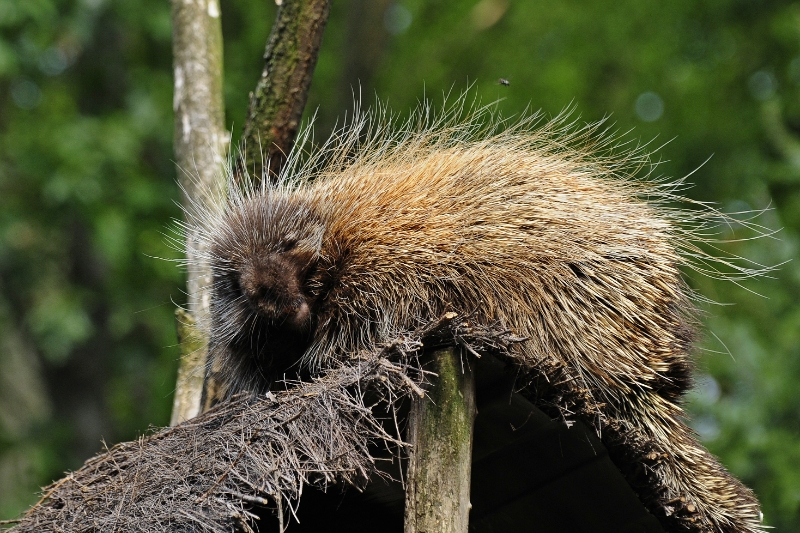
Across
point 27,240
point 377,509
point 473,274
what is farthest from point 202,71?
point 27,240

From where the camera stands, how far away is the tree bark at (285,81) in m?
3.45

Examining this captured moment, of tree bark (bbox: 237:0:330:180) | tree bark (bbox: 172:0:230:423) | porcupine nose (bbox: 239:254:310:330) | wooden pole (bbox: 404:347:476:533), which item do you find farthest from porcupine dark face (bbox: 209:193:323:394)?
wooden pole (bbox: 404:347:476:533)

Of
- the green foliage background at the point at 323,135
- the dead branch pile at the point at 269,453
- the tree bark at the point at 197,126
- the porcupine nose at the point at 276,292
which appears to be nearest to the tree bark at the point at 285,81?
the tree bark at the point at 197,126

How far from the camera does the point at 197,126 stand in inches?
146

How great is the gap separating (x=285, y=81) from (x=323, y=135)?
4304mm

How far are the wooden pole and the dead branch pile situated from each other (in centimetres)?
6

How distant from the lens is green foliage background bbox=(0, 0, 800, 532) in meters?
7.47

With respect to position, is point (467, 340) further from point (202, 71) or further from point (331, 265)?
point (202, 71)

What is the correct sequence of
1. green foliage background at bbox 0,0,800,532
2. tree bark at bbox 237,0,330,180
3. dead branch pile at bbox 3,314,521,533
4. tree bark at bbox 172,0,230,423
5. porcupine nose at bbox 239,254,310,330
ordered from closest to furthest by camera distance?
dead branch pile at bbox 3,314,521,533, porcupine nose at bbox 239,254,310,330, tree bark at bbox 237,0,330,180, tree bark at bbox 172,0,230,423, green foliage background at bbox 0,0,800,532

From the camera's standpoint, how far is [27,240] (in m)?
10.3

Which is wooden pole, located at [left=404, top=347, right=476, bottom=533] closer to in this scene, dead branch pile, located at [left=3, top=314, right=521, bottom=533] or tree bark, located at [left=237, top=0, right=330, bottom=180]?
dead branch pile, located at [left=3, top=314, right=521, bottom=533]

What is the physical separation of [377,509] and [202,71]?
2045 mm

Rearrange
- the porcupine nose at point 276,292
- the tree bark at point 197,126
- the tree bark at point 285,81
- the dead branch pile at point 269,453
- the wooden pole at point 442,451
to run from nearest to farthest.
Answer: the dead branch pile at point 269,453, the wooden pole at point 442,451, the porcupine nose at point 276,292, the tree bark at point 285,81, the tree bark at point 197,126

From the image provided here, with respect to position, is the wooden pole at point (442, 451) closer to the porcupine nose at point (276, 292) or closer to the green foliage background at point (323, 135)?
the porcupine nose at point (276, 292)
